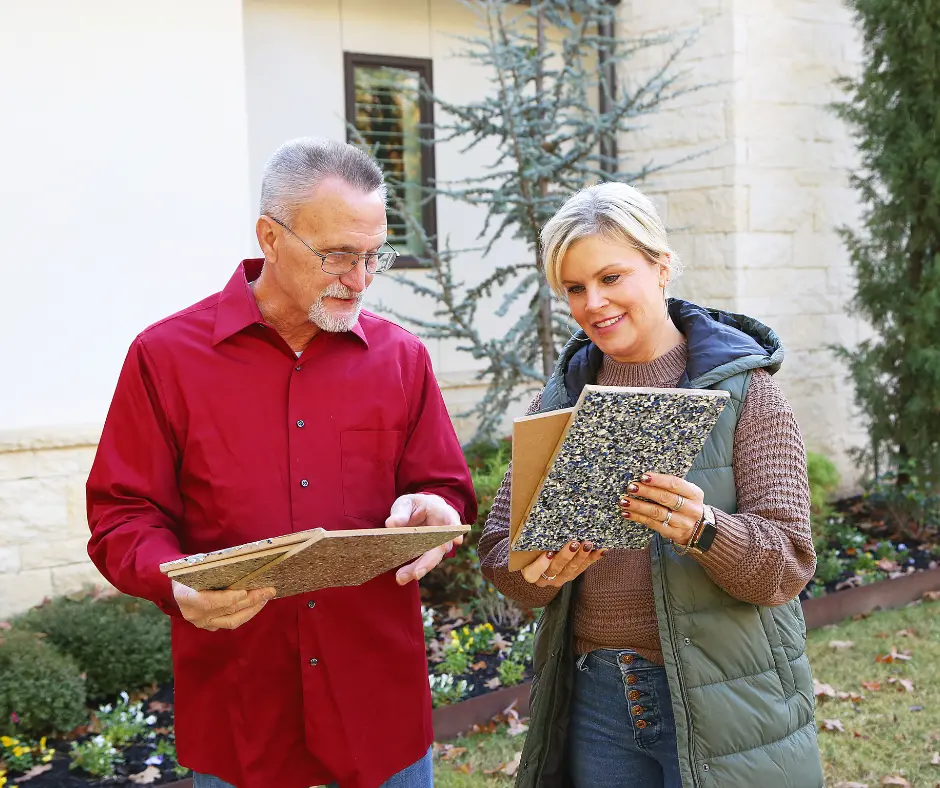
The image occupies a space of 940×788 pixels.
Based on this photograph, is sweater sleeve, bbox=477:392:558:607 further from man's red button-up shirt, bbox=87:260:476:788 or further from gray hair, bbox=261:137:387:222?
gray hair, bbox=261:137:387:222

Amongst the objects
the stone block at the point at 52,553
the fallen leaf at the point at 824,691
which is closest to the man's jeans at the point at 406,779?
the fallen leaf at the point at 824,691

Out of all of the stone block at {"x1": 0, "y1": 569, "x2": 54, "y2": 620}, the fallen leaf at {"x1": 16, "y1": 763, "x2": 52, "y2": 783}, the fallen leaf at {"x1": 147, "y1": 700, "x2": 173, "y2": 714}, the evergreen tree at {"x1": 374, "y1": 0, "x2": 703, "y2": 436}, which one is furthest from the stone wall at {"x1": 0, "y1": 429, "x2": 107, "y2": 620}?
the evergreen tree at {"x1": 374, "y1": 0, "x2": 703, "y2": 436}

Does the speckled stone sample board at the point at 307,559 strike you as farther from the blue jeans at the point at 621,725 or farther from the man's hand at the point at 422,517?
the blue jeans at the point at 621,725

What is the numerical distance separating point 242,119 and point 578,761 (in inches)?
177

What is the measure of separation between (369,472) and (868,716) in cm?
347

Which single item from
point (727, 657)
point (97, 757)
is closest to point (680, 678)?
point (727, 657)

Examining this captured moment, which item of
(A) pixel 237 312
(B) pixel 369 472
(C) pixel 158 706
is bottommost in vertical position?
(C) pixel 158 706

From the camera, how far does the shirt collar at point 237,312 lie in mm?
2418

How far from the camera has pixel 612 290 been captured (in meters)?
2.38

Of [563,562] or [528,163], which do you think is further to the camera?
[528,163]

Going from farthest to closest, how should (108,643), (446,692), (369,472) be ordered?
(108,643) → (446,692) → (369,472)

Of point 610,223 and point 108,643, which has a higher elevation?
point 610,223

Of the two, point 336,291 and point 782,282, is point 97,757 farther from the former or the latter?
point 782,282

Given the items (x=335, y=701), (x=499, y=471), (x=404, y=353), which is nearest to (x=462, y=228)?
(x=499, y=471)
